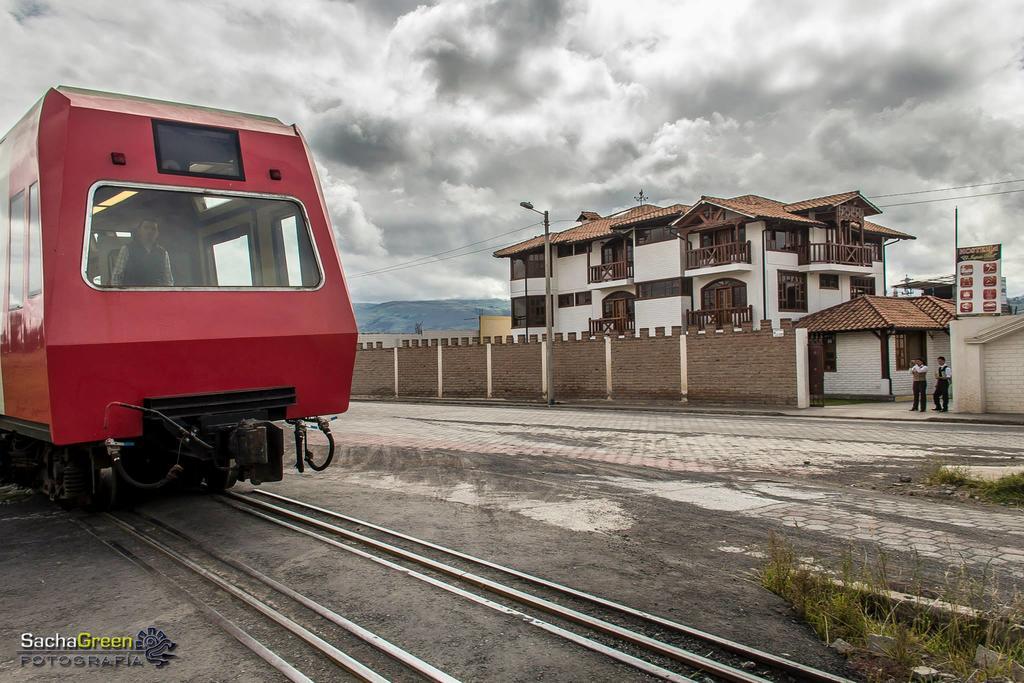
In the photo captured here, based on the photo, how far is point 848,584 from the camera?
15.7 ft

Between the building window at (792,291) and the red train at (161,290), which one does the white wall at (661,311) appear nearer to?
the building window at (792,291)

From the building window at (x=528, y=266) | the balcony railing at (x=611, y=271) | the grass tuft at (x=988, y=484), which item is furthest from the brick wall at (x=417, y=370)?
the grass tuft at (x=988, y=484)

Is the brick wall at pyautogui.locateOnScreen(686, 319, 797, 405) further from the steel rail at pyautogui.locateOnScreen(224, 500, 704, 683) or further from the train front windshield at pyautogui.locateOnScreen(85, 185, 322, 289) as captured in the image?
the steel rail at pyautogui.locateOnScreen(224, 500, 704, 683)

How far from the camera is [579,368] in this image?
32094 mm

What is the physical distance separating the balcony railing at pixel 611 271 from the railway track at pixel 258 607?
3720 centimetres

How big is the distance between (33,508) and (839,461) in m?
11.3

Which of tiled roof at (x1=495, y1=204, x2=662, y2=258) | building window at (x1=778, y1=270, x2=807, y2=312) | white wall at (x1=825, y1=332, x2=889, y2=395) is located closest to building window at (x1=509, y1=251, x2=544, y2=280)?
tiled roof at (x1=495, y1=204, x2=662, y2=258)

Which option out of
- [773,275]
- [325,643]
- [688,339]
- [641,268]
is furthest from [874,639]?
[641,268]

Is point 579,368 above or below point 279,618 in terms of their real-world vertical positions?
above

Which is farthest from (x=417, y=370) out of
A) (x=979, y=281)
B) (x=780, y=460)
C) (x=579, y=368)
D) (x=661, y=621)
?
(x=661, y=621)

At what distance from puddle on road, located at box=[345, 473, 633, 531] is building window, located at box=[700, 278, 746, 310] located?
29.7 m

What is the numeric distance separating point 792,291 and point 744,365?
37.5 ft

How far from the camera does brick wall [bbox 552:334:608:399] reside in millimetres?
31375

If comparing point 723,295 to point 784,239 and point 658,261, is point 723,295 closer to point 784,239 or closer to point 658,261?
point 784,239
